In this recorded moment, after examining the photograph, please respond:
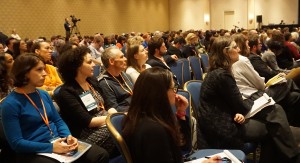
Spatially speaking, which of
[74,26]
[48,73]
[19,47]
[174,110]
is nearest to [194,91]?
[174,110]

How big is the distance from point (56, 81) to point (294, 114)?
3.04 m

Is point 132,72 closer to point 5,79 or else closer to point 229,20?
point 5,79

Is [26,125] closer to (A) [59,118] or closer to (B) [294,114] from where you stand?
(A) [59,118]

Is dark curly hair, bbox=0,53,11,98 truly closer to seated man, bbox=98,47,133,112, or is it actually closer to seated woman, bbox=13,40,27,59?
seated man, bbox=98,47,133,112

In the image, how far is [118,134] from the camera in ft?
5.79

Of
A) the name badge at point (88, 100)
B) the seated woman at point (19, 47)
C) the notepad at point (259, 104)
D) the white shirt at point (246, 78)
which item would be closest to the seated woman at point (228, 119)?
the notepad at point (259, 104)

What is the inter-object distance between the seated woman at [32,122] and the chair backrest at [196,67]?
331 cm

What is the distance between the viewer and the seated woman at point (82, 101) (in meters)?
2.58

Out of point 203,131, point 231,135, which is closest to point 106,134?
point 203,131

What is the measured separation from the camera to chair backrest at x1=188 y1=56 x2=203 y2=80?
17.9ft

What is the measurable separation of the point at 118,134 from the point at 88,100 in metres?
1.01

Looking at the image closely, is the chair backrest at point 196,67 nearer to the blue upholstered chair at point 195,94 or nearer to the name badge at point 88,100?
the blue upholstered chair at point 195,94

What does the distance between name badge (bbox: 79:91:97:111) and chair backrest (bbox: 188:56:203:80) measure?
299cm

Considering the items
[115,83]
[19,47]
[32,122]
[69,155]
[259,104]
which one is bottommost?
[69,155]
